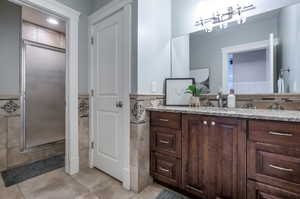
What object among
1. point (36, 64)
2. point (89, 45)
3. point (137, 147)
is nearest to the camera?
point (137, 147)

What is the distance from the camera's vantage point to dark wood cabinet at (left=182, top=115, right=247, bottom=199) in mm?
1165

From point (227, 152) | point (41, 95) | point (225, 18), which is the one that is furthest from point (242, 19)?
point (41, 95)

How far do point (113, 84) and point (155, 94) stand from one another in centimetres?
52

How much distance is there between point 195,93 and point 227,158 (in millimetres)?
845

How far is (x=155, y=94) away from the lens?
72.1 inches

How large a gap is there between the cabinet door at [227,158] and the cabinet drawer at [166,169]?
32 centimetres

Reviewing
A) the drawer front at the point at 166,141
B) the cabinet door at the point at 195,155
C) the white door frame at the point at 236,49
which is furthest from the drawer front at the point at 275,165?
the white door frame at the point at 236,49

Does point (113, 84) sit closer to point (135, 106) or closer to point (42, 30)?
point (135, 106)

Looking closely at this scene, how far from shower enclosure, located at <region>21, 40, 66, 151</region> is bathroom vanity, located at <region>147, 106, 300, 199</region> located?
6.47 feet

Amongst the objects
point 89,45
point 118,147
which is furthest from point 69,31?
point 118,147

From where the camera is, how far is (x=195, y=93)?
73.4 inches

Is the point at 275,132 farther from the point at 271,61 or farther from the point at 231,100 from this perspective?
the point at 271,61

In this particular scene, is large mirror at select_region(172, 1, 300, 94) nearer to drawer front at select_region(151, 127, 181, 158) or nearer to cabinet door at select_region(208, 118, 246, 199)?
cabinet door at select_region(208, 118, 246, 199)

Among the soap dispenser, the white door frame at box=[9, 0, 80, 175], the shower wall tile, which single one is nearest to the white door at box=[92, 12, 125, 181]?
the white door frame at box=[9, 0, 80, 175]
